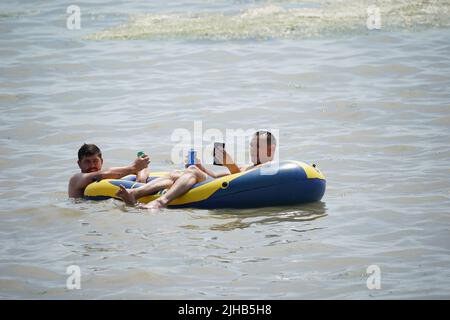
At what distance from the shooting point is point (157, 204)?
8.09m

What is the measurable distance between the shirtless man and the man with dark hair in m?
0.30

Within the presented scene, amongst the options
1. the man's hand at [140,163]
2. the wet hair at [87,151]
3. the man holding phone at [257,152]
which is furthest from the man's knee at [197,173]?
the wet hair at [87,151]

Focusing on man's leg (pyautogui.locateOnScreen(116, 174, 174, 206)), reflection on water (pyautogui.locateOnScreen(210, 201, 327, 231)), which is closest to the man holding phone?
man's leg (pyautogui.locateOnScreen(116, 174, 174, 206))

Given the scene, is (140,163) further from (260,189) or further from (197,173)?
(260,189)

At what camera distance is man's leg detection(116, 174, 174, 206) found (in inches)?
322

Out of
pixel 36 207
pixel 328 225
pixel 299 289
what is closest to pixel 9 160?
pixel 36 207

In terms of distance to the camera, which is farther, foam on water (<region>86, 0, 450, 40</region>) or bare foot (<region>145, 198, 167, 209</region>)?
foam on water (<region>86, 0, 450, 40</region>)

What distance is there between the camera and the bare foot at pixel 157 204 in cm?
807

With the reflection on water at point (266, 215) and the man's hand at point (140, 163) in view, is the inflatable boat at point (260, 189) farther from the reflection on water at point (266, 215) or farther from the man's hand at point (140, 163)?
the man's hand at point (140, 163)

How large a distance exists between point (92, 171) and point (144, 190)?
72 centimetres

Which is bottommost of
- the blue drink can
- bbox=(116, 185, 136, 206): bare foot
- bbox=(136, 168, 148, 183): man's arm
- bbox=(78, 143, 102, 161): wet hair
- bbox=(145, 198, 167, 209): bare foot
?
bbox=(145, 198, 167, 209): bare foot

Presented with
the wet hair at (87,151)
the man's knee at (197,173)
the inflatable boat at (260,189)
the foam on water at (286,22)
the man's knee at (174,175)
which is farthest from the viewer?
the foam on water at (286,22)

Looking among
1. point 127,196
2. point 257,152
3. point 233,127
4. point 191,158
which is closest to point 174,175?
point 191,158

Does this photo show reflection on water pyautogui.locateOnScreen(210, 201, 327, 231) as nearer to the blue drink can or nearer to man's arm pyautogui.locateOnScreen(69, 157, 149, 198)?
the blue drink can
